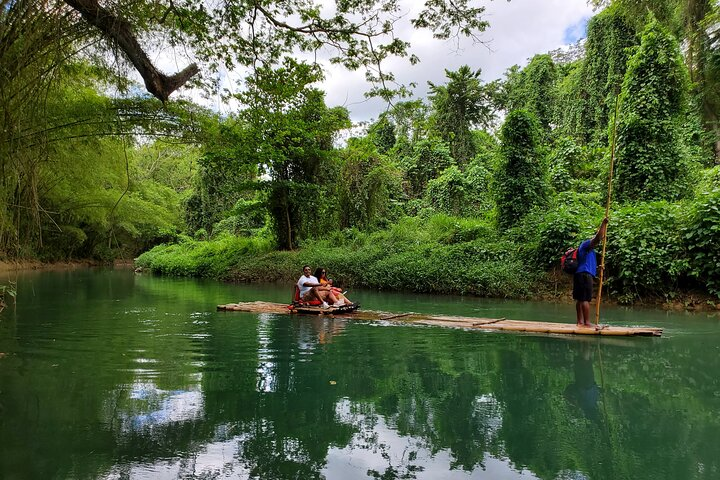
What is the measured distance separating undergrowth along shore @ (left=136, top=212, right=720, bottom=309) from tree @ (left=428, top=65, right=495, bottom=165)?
9.68 m

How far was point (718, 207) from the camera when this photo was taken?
425 inches

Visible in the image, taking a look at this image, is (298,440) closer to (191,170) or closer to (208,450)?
(208,450)

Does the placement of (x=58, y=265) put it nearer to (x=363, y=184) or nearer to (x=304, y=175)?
(x=304, y=175)

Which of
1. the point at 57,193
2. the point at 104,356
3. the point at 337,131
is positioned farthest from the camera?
the point at 337,131

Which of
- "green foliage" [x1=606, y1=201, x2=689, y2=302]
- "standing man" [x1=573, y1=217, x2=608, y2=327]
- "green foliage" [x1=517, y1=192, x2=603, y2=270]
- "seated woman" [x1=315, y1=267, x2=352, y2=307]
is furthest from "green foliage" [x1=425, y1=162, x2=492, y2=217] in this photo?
"standing man" [x1=573, y1=217, x2=608, y2=327]

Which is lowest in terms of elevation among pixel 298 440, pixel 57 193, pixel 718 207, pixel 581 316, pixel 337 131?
pixel 298 440

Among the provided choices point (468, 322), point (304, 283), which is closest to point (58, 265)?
point (304, 283)

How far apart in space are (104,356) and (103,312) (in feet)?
17.2

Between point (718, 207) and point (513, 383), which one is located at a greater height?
point (718, 207)

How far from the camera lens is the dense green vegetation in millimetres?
7105

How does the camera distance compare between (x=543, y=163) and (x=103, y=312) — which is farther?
(x=543, y=163)

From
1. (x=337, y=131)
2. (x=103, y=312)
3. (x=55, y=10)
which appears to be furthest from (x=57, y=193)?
(x=55, y=10)

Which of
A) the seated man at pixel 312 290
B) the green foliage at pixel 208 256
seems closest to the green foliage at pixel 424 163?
the green foliage at pixel 208 256

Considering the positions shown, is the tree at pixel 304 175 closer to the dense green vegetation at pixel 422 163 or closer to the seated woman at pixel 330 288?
the dense green vegetation at pixel 422 163
